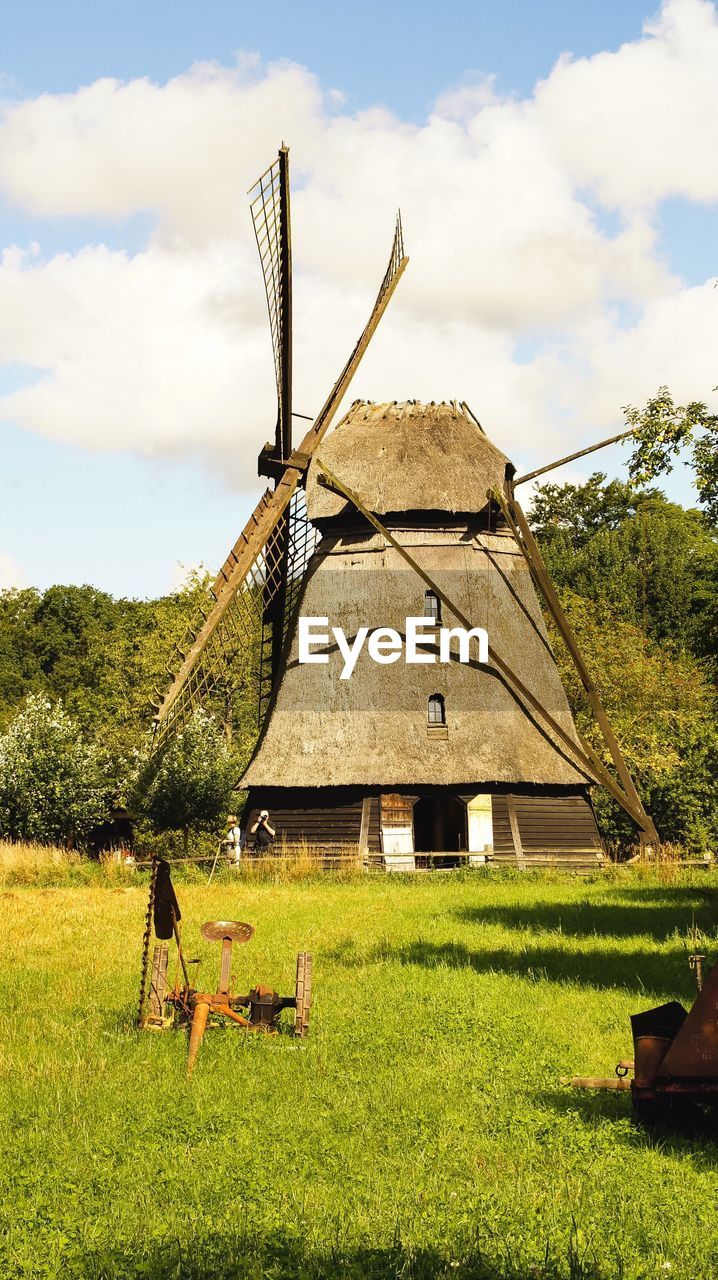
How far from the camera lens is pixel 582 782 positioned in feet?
102

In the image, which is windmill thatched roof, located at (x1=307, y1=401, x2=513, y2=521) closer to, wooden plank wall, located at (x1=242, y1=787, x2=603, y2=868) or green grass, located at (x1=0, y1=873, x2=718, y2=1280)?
wooden plank wall, located at (x1=242, y1=787, x2=603, y2=868)

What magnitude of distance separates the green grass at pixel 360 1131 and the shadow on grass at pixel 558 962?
0.06 metres

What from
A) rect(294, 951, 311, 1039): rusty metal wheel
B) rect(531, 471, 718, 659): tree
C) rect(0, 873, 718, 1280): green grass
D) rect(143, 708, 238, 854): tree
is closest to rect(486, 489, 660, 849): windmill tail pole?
rect(0, 873, 718, 1280): green grass

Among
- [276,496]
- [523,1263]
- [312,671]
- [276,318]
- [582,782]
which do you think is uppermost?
[276,318]

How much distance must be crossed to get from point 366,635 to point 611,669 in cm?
1660

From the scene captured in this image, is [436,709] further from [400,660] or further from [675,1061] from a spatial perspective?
[675,1061]

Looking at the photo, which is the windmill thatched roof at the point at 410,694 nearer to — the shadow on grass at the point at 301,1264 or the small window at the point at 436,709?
the small window at the point at 436,709

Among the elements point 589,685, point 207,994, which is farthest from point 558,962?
point 589,685

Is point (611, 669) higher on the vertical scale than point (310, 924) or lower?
higher

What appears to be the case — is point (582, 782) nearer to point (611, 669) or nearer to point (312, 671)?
point (312, 671)

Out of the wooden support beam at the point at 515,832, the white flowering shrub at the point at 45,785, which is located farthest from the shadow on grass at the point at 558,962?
the white flowering shrub at the point at 45,785

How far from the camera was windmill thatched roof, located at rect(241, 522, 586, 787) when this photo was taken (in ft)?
100

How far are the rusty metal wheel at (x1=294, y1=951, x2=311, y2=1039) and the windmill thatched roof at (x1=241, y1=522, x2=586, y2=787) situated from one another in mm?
18373

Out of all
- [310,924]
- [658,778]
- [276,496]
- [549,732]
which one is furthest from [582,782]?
[310,924]
